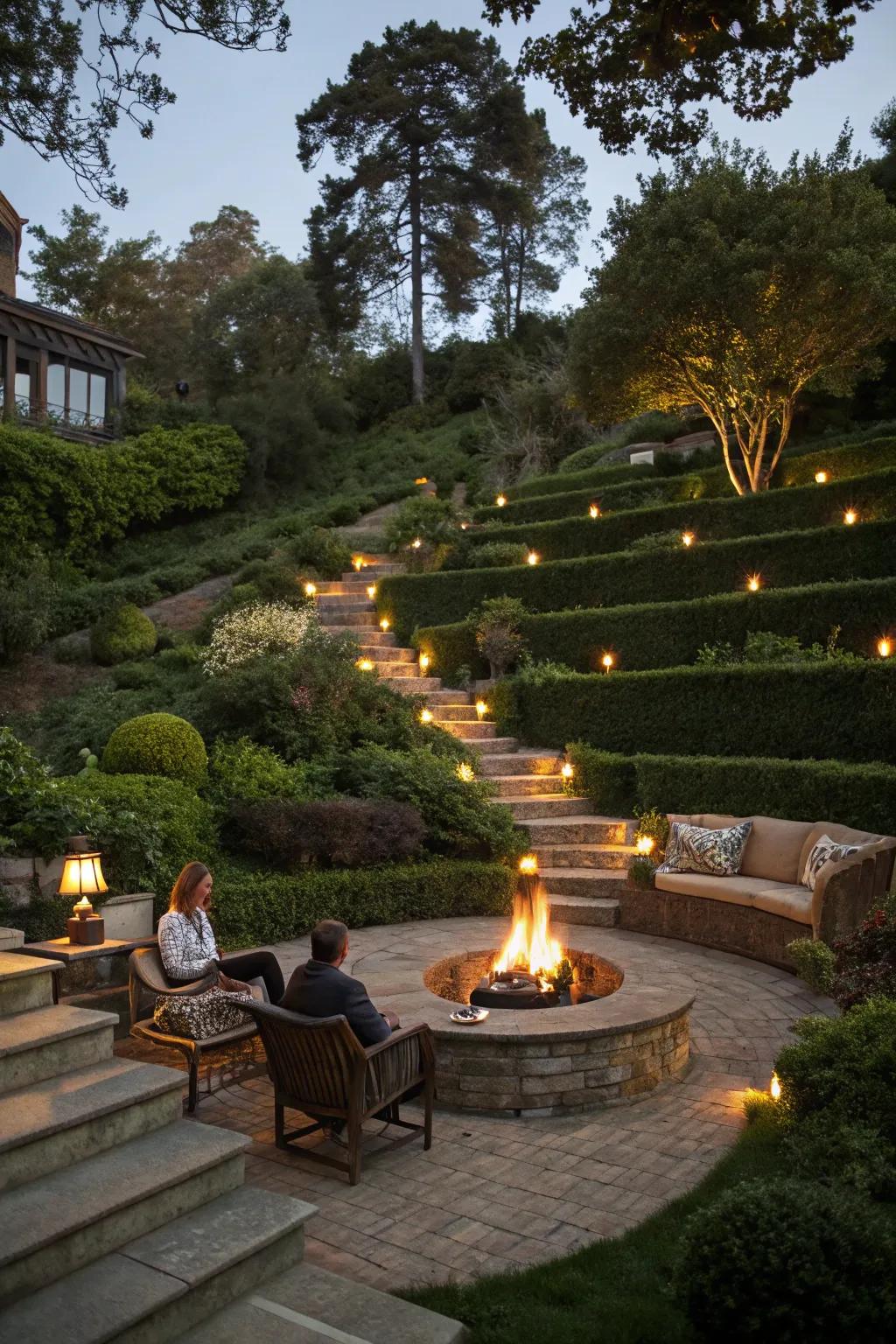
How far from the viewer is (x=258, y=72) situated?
550cm

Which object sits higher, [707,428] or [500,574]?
[707,428]

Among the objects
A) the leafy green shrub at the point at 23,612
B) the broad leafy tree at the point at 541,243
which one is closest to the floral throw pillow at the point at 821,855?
the leafy green shrub at the point at 23,612

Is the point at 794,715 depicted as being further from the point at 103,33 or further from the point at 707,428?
the point at 707,428

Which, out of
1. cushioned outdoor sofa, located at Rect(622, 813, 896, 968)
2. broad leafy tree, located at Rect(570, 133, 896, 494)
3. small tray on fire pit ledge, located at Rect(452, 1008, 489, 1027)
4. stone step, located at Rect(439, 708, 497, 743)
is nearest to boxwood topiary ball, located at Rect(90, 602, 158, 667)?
stone step, located at Rect(439, 708, 497, 743)

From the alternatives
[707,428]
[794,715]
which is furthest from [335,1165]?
[707,428]

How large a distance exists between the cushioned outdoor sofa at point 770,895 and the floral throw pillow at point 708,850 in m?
0.08

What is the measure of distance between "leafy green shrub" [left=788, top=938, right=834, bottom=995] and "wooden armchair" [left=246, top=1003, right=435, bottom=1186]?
287 centimetres

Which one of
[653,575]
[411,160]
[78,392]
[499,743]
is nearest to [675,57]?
[499,743]

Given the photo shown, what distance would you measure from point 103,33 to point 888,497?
11.7m

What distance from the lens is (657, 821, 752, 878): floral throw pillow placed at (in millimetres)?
8594

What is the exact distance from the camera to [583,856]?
33.1 ft

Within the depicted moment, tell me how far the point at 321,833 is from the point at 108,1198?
5.43 metres

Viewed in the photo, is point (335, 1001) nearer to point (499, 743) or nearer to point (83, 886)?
point (83, 886)

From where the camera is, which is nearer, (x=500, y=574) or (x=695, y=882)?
(x=695, y=882)
